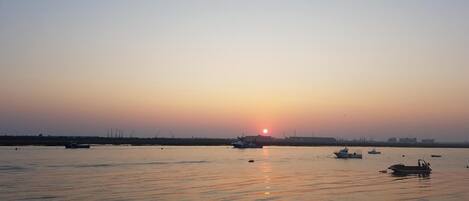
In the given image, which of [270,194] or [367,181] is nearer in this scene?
[270,194]

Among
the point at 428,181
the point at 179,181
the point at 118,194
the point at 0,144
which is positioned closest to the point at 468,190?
the point at 428,181

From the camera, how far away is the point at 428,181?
63.4 m

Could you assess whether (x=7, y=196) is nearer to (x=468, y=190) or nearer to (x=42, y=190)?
(x=42, y=190)

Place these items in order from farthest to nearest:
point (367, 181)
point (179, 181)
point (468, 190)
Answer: point (367, 181) → point (179, 181) → point (468, 190)

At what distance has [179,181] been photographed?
57.1m

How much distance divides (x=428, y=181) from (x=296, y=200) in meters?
27.2

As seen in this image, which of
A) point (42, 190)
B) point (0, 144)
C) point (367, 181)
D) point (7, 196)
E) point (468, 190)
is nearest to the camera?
point (7, 196)

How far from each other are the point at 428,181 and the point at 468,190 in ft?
33.9

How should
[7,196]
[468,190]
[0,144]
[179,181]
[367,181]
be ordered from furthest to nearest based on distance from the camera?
[0,144]
[367,181]
[179,181]
[468,190]
[7,196]

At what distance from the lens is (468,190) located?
5312 centimetres

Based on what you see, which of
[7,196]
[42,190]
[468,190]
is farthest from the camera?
[468,190]

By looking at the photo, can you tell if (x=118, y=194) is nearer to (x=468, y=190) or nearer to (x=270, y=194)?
(x=270, y=194)

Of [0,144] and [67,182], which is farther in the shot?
[0,144]

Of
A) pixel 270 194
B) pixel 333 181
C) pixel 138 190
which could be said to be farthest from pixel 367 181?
pixel 138 190
